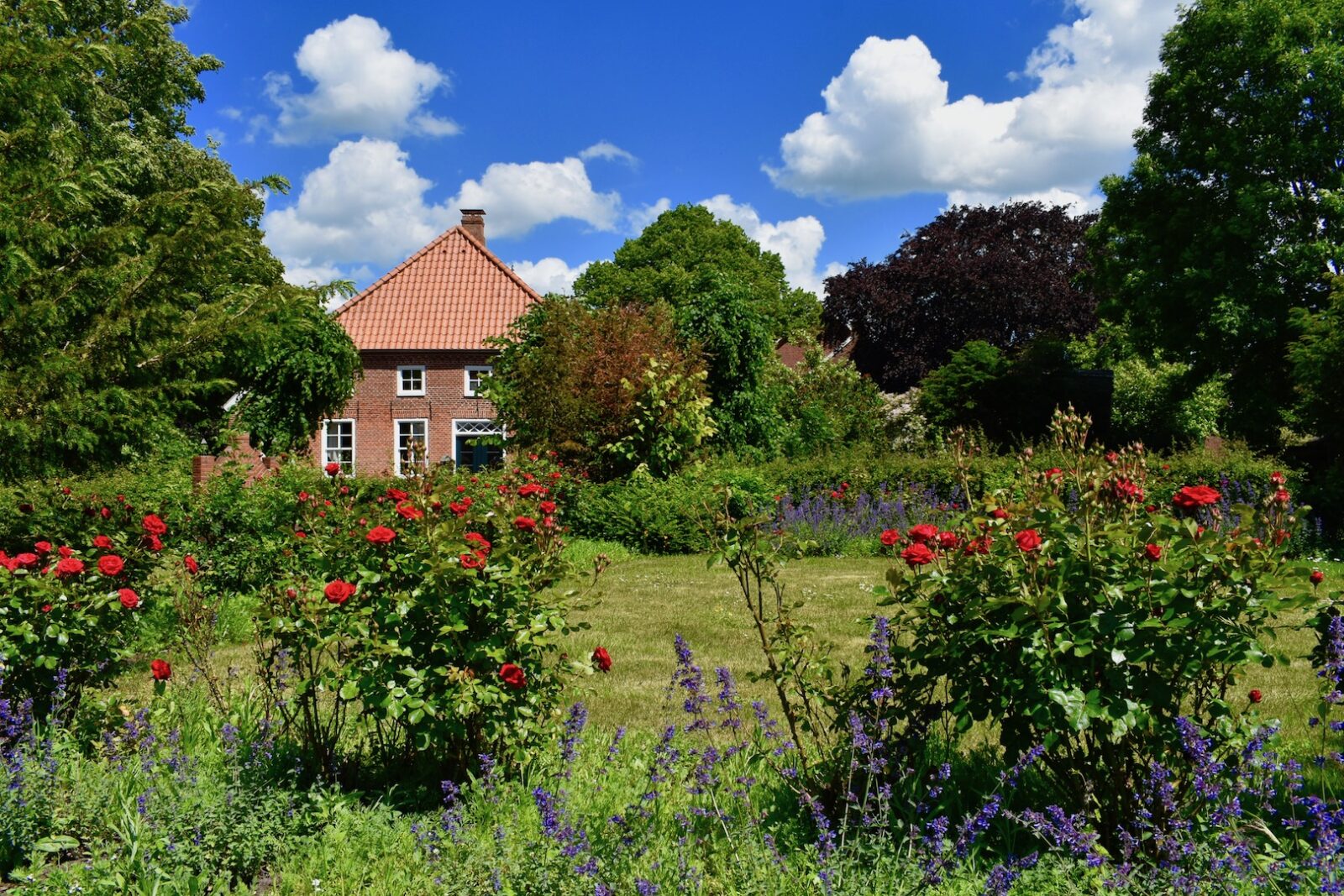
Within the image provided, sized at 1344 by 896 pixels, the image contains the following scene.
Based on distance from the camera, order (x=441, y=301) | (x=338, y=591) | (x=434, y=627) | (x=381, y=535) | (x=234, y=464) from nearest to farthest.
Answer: (x=338, y=591) < (x=381, y=535) < (x=434, y=627) < (x=234, y=464) < (x=441, y=301)

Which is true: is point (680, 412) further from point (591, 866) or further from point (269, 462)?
point (591, 866)

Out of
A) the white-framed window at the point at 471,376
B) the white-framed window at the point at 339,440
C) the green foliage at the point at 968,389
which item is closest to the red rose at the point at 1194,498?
the green foliage at the point at 968,389

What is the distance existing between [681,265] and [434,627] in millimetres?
33662

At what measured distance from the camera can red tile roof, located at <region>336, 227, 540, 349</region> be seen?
2819 centimetres

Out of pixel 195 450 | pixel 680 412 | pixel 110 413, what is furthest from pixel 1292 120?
pixel 195 450

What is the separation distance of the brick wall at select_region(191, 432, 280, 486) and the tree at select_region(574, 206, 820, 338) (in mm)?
16785

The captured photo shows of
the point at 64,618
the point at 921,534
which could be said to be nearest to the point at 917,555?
the point at 921,534

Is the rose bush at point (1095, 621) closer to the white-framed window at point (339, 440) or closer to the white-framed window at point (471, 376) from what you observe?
the white-framed window at point (471, 376)

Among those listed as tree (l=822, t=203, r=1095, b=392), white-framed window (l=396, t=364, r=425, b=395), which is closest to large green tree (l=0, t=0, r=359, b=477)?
white-framed window (l=396, t=364, r=425, b=395)

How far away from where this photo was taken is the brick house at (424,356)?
28.2m

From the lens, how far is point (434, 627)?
365 cm

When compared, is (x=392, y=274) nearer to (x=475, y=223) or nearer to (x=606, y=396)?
(x=475, y=223)

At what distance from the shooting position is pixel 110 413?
28.0 feet

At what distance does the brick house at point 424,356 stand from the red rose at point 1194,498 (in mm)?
25747
